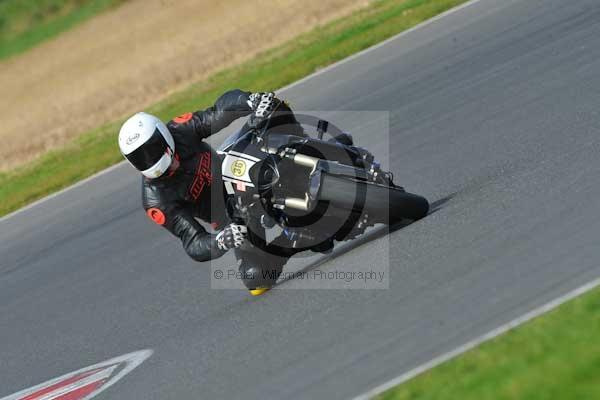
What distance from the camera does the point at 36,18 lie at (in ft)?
101

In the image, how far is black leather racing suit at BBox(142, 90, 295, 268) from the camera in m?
7.28

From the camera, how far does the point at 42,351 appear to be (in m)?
8.39

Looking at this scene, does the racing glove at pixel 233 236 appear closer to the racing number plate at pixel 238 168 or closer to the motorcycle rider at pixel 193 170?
the motorcycle rider at pixel 193 170

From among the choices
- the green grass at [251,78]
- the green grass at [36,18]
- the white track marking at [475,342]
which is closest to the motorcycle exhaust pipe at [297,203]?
the white track marking at [475,342]

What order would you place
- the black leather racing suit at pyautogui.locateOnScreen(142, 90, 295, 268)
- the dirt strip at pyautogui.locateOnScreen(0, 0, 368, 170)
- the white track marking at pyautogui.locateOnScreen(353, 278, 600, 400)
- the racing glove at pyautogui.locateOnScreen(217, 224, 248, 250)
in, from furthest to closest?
the dirt strip at pyautogui.locateOnScreen(0, 0, 368, 170) → the black leather racing suit at pyautogui.locateOnScreen(142, 90, 295, 268) → the racing glove at pyautogui.locateOnScreen(217, 224, 248, 250) → the white track marking at pyautogui.locateOnScreen(353, 278, 600, 400)

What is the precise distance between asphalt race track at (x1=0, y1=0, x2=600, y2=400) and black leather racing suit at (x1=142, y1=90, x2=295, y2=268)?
71 centimetres

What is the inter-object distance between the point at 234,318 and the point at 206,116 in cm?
163

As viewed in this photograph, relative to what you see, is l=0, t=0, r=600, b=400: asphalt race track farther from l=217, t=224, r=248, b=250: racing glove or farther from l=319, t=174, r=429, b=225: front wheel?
l=217, t=224, r=248, b=250: racing glove

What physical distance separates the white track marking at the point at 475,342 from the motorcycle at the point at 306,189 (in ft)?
5.65

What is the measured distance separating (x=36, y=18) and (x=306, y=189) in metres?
26.1

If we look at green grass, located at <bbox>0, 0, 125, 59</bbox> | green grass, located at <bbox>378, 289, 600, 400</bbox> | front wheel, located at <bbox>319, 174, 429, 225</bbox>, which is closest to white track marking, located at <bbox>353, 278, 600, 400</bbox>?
green grass, located at <bbox>378, 289, 600, 400</bbox>

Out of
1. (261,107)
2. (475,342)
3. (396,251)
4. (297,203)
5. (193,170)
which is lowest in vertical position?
(396,251)

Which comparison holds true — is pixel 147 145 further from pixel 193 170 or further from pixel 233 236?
pixel 233 236

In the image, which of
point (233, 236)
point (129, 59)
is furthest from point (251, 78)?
point (233, 236)
